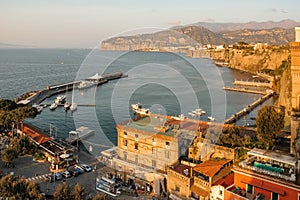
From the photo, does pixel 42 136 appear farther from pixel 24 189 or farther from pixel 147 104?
pixel 147 104

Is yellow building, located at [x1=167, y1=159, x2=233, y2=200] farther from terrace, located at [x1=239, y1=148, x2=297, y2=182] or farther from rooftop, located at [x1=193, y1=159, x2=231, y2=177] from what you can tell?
terrace, located at [x1=239, y1=148, x2=297, y2=182]

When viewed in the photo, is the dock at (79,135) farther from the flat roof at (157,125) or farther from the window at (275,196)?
the window at (275,196)

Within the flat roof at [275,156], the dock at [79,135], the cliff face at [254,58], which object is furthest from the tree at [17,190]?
the cliff face at [254,58]

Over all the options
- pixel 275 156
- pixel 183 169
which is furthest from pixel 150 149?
pixel 275 156

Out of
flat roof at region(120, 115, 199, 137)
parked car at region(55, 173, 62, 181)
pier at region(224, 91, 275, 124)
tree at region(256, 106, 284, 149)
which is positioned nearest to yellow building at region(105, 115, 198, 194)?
flat roof at region(120, 115, 199, 137)

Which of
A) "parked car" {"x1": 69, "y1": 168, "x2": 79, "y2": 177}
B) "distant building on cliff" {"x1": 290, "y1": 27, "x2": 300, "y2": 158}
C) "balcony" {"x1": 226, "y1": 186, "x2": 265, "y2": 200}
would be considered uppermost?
"distant building on cliff" {"x1": 290, "y1": 27, "x2": 300, "y2": 158}
